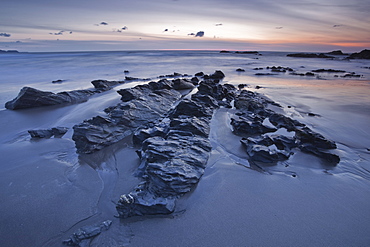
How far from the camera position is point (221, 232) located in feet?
9.12

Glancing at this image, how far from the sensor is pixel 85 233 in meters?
2.61

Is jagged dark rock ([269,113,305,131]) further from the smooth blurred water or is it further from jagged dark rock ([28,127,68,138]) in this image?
the smooth blurred water

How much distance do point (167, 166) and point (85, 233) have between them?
152 centimetres

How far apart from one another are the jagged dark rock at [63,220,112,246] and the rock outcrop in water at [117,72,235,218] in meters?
0.29

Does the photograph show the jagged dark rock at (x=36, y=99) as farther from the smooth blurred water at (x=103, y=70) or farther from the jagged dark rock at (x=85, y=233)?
the jagged dark rock at (x=85, y=233)

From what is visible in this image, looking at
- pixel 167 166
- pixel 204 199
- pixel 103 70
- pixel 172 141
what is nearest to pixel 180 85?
pixel 172 141

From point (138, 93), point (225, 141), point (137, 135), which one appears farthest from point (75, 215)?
point (138, 93)

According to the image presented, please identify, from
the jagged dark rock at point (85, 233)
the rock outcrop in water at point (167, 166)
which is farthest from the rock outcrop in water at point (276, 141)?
the jagged dark rock at point (85, 233)

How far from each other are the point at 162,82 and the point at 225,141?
23.2 feet

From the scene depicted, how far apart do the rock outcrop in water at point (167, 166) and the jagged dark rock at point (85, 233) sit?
0.29m

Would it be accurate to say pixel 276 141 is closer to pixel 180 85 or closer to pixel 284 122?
pixel 284 122

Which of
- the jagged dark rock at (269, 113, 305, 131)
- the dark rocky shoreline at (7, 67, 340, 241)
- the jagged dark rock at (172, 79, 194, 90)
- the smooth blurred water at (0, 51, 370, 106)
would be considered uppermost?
the jagged dark rock at (269, 113, 305, 131)

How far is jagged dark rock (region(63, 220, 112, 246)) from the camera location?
2549 millimetres

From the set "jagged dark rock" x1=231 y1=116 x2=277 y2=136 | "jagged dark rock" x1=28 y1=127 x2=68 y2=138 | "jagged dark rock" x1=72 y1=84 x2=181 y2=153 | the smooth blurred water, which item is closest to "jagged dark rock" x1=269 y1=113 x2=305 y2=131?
"jagged dark rock" x1=231 y1=116 x2=277 y2=136
